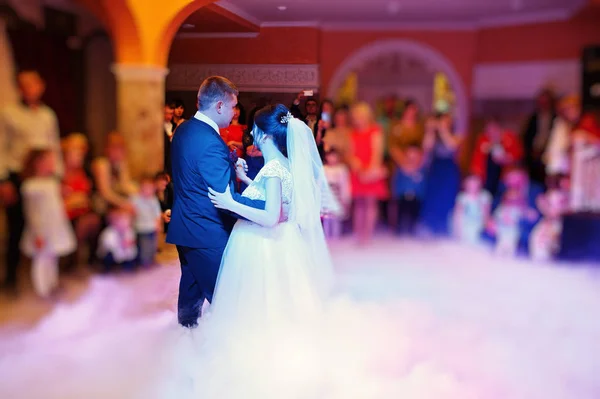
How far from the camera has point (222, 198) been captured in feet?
4.48

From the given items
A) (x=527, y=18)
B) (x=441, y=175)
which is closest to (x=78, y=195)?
(x=441, y=175)

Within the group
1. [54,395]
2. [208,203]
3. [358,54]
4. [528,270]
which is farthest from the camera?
[358,54]

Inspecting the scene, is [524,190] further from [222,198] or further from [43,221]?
[43,221]

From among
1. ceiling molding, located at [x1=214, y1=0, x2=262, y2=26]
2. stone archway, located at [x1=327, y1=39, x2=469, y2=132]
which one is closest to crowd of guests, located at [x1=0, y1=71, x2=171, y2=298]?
ceiling molding, located at [x1=214, y1=0, x2=262, y2=26]

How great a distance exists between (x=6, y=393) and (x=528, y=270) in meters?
3.53

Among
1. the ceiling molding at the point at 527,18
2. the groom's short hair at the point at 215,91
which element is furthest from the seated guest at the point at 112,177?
the ceiling molding at the point at 527,18

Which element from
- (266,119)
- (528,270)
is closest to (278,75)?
(266,119)

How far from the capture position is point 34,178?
3.98 feet

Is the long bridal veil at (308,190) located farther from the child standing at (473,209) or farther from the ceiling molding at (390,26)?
the ceiling molding at (390,26)

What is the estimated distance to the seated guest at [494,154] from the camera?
14.0 feet

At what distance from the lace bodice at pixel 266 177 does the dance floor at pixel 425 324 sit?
29cm

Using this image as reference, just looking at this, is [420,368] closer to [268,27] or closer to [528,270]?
[268,27]

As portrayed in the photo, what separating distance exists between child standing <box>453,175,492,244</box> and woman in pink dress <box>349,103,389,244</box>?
74cm

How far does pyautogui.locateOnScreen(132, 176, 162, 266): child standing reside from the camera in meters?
1.43
